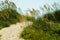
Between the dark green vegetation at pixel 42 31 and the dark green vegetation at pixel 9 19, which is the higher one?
the dark green vegetation at pixel 9 19

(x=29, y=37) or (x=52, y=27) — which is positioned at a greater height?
(x=52, y=27)

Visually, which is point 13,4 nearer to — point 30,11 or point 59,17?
point 30,11

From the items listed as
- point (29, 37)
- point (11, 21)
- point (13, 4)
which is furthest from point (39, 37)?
point (11, 21)

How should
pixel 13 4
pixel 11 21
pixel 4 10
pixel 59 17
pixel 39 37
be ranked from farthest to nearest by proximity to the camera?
pixel 11 21 → pixel 59 17 → pixel 4 10 → pixel 13 4 → pixel 39 37

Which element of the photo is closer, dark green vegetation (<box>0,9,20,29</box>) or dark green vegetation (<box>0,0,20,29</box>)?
dark green vegetation (<box>0,0,20,29</box>)

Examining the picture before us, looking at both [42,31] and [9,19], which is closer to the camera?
[42,31]

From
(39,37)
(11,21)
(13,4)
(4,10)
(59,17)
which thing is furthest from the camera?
(11,21)

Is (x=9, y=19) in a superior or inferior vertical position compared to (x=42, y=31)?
superior

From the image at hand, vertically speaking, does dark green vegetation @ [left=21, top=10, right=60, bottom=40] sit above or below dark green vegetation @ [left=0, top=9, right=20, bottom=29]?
below

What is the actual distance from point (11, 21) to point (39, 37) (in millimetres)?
5880

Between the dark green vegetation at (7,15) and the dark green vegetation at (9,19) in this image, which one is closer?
the dark green vegetation at (7,15)

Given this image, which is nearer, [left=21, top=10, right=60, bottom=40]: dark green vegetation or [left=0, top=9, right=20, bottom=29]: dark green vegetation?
[left=21, top=10, right=60, bottom=40]: dark green vegetation

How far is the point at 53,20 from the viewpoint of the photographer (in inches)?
501

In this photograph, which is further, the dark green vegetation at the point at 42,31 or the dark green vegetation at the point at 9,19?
the dark green vegetation at the point at 9,19
